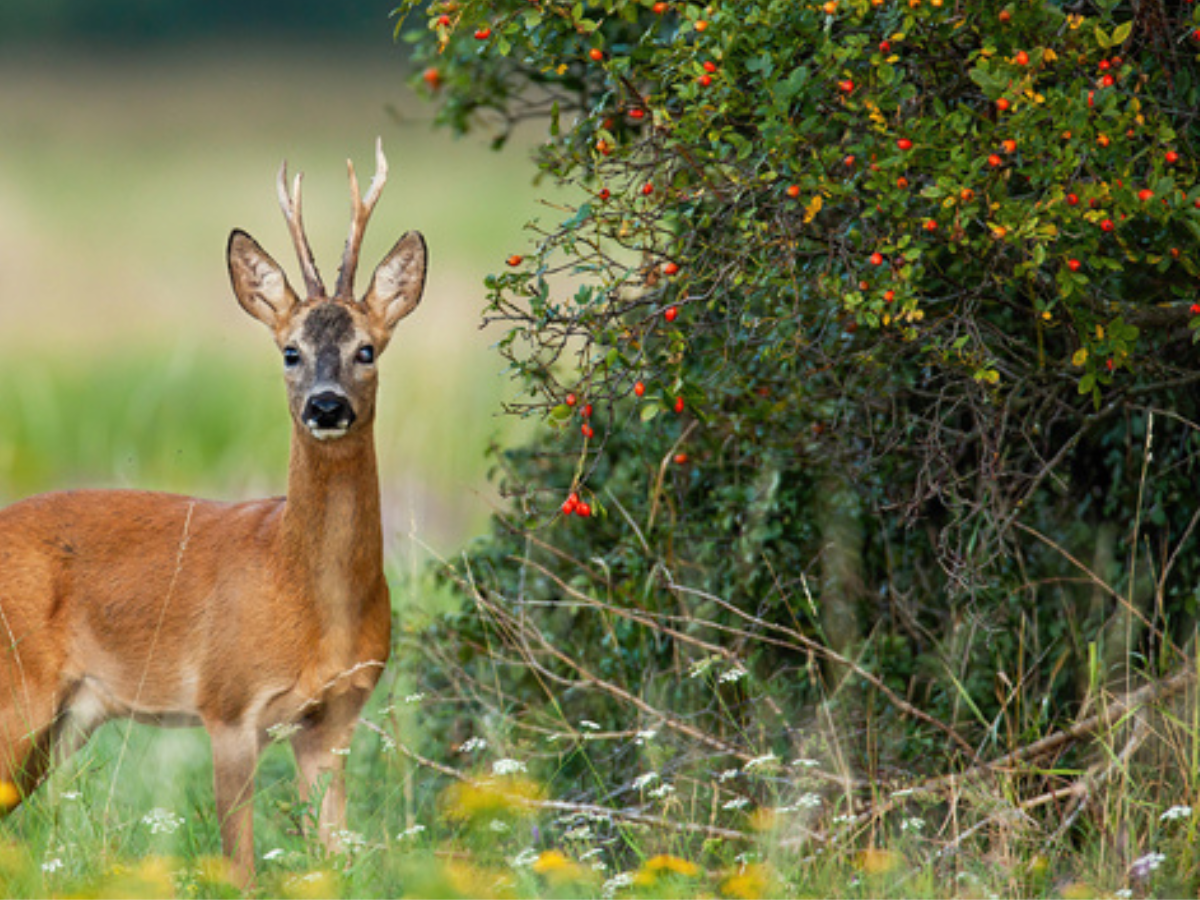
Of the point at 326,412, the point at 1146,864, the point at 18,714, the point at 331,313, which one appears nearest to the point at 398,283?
the point at 331,313

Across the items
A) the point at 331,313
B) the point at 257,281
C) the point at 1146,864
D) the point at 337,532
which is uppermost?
the point at 257,281

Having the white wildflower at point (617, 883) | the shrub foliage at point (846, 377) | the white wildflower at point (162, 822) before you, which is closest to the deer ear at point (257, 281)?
the shrub foliage at point (846, 377)

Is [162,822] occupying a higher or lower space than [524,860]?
higher

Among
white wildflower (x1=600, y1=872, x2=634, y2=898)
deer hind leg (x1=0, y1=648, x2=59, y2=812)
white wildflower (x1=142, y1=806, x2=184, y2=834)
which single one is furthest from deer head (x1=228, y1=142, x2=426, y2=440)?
white wildflower (x1=600, y1=872, x2=634, y2=898)

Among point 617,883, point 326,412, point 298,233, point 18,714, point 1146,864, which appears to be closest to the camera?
point 617,883

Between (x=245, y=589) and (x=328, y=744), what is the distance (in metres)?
0.48

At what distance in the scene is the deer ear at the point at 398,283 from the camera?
614 centimetres

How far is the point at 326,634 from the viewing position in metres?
5.83

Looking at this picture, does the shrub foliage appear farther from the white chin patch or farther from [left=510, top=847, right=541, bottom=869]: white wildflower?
[left=510, top=847, right=541, bottom=869]: white wildflower

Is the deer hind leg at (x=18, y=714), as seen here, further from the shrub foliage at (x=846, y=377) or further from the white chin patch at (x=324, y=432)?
the shrub foliage at (x=846, y=377)

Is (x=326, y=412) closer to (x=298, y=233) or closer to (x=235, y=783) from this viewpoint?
(x=298, y=233)

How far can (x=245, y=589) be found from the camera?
5.95m

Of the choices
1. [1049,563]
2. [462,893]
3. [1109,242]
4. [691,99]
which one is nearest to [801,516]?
[1049,563]

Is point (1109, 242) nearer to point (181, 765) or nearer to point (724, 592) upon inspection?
point (724, 592)
